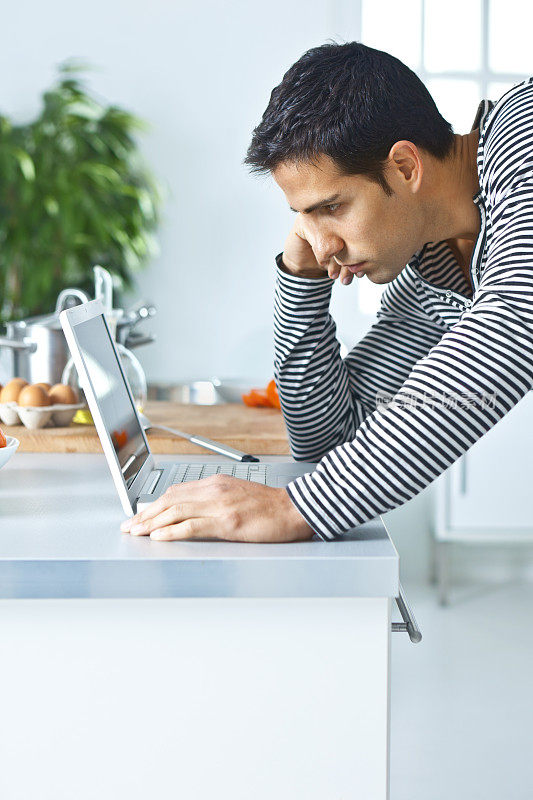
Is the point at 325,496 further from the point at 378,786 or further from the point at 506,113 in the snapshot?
the point at 506,113

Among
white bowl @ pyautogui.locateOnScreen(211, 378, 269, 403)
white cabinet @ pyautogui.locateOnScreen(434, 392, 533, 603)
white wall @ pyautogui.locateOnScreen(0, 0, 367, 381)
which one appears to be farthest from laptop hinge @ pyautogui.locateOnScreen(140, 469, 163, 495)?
white wall @ pyautogui.locateOnScreen(0, 0, 367, 381)

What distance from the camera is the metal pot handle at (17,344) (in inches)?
70.5

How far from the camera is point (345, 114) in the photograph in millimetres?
966

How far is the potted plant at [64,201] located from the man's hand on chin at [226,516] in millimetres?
2461

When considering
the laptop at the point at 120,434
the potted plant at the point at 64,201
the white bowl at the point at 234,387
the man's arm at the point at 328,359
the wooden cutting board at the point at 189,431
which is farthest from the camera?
the potted plant at the point at 64,201

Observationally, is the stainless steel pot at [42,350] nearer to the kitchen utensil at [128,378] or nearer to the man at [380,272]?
the kitchen utensil at [128,378]

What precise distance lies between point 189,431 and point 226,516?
0.83 metres

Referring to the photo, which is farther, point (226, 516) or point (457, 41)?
point (457, 41)

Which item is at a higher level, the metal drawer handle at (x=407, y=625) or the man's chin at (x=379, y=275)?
the man's chin at (x=379, y=275)

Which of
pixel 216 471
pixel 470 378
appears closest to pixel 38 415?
pixel 216 471

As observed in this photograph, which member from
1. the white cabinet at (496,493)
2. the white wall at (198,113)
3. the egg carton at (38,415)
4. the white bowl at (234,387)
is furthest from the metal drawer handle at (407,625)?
the white wall at (198,113)

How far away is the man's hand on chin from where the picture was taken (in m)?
0.85

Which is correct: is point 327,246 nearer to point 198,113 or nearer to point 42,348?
point 42,348

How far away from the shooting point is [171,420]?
1842 mm
